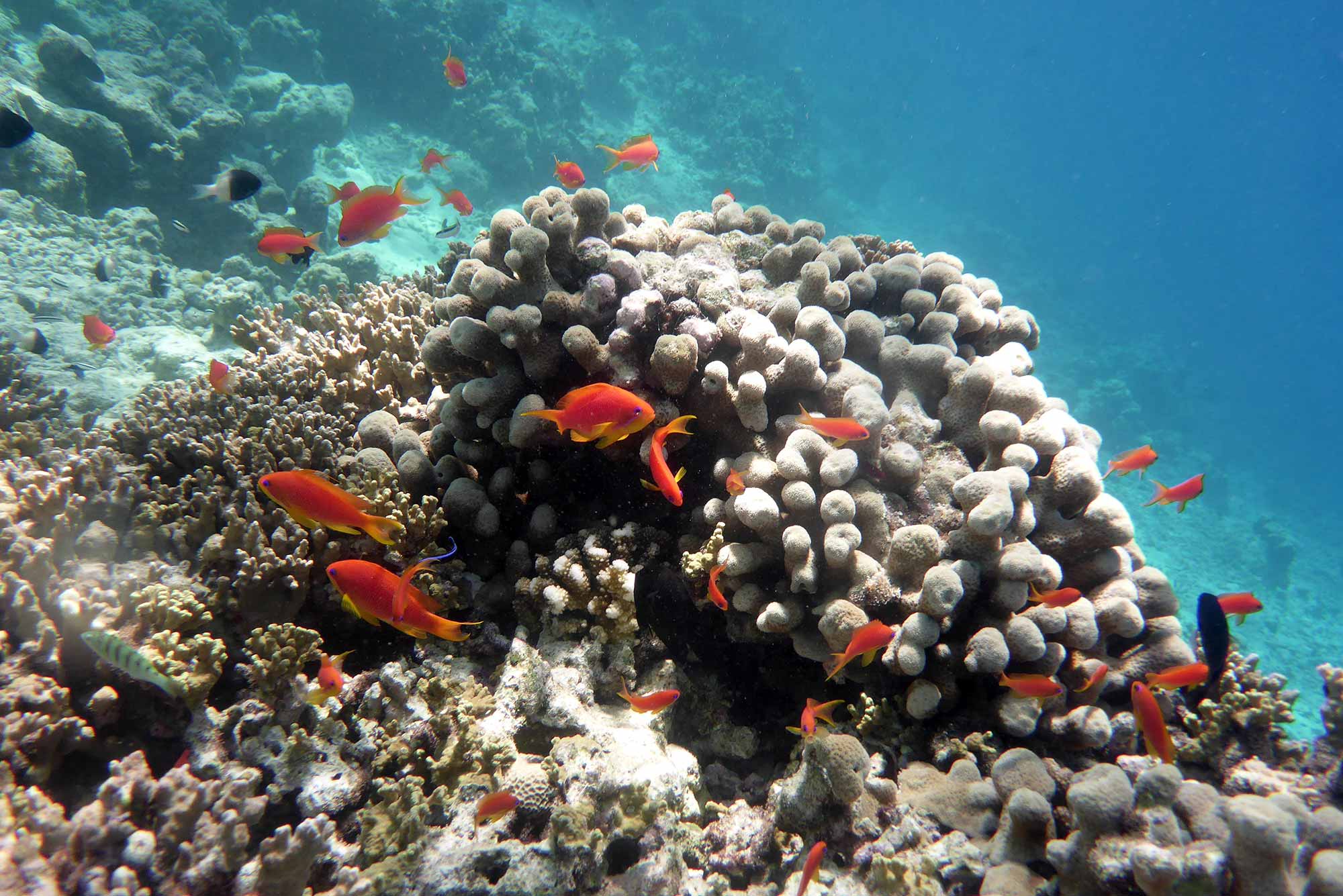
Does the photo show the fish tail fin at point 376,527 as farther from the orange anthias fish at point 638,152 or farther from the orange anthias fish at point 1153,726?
the orange anthias fish at point 638,152

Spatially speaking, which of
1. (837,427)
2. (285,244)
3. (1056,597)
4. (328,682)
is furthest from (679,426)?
(285,244)

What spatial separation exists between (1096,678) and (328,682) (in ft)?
12.8

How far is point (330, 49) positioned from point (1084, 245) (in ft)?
183

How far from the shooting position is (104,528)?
2.98 metres

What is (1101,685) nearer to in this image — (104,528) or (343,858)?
(343,858)

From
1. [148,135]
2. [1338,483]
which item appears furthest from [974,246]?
[148,135]

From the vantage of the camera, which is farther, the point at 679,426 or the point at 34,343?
the point at 34,343

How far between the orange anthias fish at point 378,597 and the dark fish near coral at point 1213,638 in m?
3.90

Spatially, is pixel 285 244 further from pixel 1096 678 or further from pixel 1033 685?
pixel 1096 678

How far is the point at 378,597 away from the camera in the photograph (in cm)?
237

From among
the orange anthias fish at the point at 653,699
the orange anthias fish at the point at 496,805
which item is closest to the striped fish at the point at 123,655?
the orange anthias fish at the point at 496,805

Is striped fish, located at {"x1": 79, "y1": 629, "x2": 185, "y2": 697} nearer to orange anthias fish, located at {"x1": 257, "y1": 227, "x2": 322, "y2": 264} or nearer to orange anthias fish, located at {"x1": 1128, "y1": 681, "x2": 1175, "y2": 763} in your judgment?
orange anthias fish, located at {"x1": 257, "y1": 227, "x2": 322, "y2": 264}

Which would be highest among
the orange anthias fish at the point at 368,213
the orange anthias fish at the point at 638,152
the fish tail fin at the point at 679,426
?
the orange anthias fish at the point at 638,152

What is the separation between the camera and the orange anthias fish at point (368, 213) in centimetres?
456
